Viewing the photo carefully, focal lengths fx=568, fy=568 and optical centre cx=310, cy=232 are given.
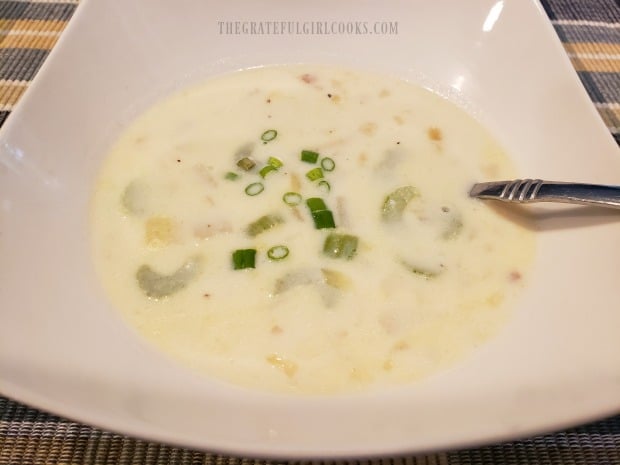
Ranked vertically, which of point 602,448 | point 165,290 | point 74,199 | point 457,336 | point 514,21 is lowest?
point 602,448

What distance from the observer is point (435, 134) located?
7.11ft

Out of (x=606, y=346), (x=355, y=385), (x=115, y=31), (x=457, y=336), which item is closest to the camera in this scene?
(x=606, y=346)

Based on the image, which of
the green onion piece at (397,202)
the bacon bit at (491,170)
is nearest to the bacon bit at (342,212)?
the green onion piece at (397,202)

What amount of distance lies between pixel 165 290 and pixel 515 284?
39.7 inches

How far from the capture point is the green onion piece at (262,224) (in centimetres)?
178

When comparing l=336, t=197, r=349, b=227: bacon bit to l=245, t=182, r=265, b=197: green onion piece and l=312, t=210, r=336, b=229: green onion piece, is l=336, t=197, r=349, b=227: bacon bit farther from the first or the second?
l=245, t=182, r=265, b=197: green onion piece

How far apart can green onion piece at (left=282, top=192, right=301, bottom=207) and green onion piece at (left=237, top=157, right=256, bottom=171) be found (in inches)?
7.3

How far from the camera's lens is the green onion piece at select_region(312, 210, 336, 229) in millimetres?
1787

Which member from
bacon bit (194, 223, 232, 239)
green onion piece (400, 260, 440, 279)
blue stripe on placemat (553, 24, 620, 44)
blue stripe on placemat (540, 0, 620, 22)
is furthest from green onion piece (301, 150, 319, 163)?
blue stripe on placemat (540, 0, 620, 22)

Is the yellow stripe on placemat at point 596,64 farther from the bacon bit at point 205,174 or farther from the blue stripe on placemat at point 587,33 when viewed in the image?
the bacon bit at point 205,174

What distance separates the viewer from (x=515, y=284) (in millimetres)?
1646

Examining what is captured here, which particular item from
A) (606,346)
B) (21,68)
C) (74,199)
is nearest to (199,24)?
(21,68)

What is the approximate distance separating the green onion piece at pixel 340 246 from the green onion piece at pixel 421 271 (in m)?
0.16

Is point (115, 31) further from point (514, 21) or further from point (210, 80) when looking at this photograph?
point (514, 21)
